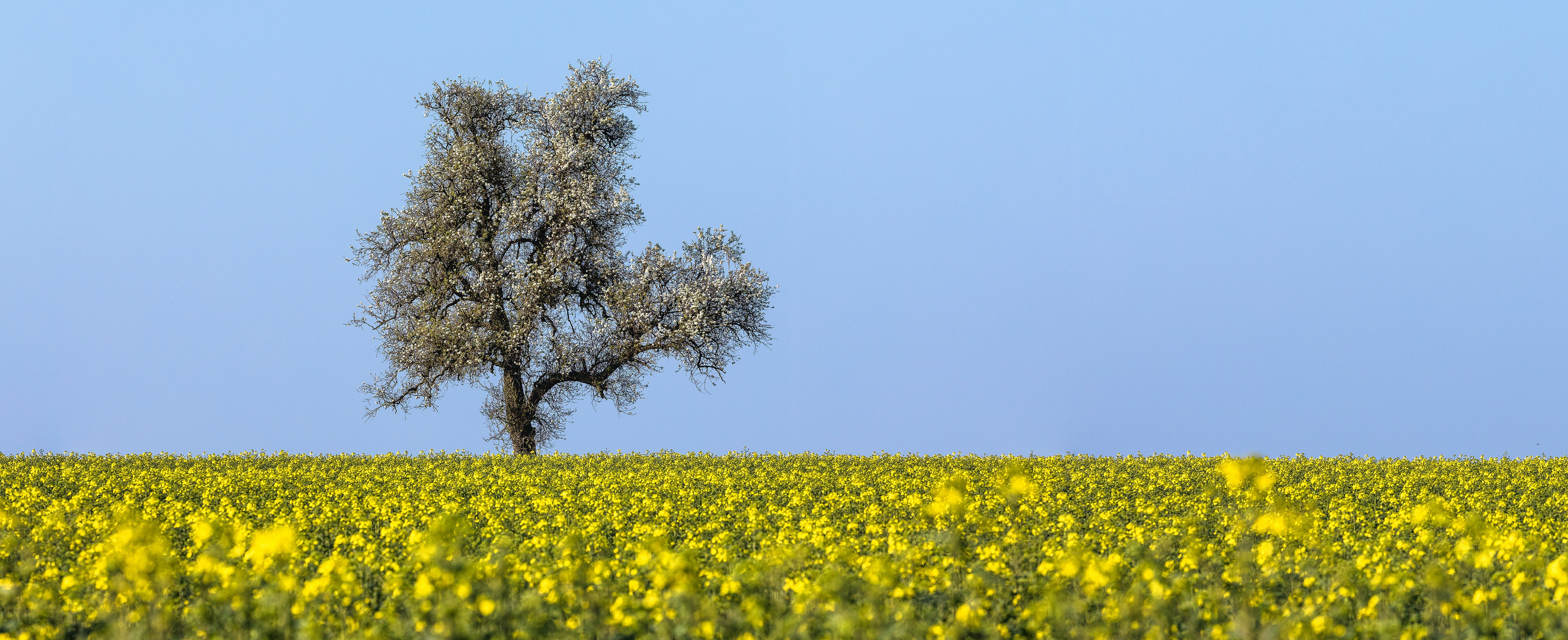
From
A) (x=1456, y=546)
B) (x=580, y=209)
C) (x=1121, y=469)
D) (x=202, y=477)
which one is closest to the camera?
(x=1456, y=546)

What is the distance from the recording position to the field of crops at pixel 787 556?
7145mm

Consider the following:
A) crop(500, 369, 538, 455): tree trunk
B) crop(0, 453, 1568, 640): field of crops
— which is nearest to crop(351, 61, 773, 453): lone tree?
crop(500, 369, 538, 455): tree trunk

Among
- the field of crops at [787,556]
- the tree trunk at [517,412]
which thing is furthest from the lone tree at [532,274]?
the field of crops at [787,556]

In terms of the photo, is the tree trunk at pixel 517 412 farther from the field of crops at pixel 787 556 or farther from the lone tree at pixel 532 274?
the field of crops at pixel 787 556

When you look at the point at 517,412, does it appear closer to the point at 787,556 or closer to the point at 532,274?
the point at 532,274

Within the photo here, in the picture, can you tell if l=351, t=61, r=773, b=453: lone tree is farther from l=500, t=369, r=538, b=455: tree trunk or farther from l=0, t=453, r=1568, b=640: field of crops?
l=0, t=453, r=1568, b=640: field of crops

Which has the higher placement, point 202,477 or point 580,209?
point 580,209

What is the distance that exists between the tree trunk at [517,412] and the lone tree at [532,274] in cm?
3

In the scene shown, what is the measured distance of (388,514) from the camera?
1284cm

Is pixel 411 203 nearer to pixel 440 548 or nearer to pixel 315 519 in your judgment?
pixel 315 519

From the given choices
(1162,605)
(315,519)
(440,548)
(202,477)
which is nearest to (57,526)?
(315,519)

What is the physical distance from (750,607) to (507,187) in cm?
2240

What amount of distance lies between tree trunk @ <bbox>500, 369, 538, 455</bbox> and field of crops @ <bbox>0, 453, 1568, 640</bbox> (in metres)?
9.27

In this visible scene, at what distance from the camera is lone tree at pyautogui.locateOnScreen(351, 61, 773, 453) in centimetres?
2628
